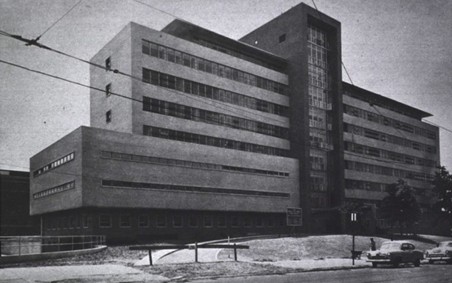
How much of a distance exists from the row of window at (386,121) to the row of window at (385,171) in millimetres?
7376

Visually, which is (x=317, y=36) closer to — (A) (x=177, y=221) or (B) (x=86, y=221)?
(A) (x=177, y=221)

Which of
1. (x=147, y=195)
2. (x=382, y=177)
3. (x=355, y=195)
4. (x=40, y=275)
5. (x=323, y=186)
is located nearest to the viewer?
(x=40, y=275)

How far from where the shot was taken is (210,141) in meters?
53.8

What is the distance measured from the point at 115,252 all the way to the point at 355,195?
1942 inches

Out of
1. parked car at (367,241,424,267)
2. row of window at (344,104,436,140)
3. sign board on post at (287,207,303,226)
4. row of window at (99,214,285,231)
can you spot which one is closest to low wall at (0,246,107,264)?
parked car at (367,241,424,267)

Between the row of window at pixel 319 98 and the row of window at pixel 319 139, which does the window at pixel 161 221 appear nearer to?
the row of window at pixel 319 139

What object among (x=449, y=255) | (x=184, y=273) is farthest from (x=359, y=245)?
(x=184, y=273)

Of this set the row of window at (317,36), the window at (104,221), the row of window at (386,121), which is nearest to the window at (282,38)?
the row of window at (317,36)

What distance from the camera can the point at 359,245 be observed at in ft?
146

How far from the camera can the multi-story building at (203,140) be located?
45219 millimetres

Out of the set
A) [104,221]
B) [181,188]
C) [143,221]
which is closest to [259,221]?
[181,188]

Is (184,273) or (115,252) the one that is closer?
(184,273)

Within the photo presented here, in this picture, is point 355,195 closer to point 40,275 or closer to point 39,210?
point 39,210

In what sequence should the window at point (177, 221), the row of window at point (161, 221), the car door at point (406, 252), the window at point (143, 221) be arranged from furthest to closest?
the window at point (177, 221) < the window at point (143, 221) < the row of window at point (161, 221) < the car door at point (406, 252)
